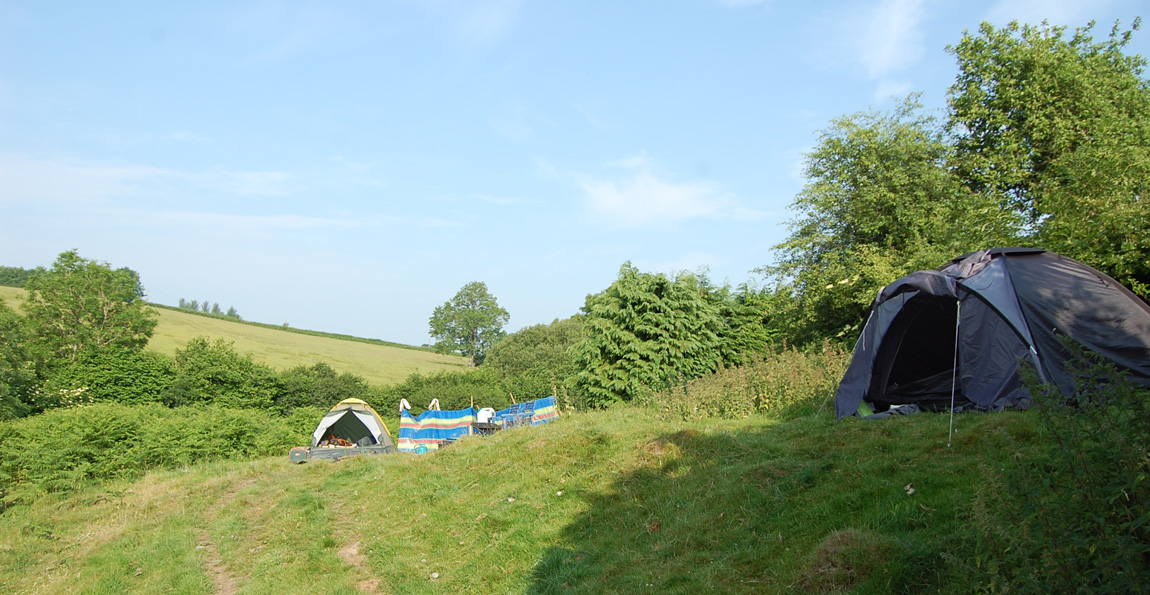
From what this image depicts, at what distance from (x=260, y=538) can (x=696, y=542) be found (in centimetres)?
679

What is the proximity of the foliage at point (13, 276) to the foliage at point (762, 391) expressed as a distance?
6793 centimetres

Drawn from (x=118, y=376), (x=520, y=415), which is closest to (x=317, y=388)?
(x=118, y=376)

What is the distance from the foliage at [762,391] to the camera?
10.6 meters

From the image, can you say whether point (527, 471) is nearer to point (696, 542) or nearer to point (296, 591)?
point (296, 591)

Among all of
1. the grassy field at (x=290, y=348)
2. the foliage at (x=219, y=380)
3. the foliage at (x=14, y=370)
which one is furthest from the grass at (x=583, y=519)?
the grassy field at (x=290, y=348)

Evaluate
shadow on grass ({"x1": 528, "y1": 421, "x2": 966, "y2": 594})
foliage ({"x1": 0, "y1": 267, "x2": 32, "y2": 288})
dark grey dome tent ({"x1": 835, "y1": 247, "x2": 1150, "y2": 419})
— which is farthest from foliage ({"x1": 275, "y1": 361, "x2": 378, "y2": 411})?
foliage ({"x1": 0, "y1": 267, "x2": 32, "y2": 288})

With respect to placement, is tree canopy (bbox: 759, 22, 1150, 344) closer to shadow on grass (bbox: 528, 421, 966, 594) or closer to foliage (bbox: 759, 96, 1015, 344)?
foliage (bbox: 759, 96, 1015, 344)

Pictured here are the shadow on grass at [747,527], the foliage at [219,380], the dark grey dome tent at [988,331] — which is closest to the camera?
the shadow on grass at [747,527]

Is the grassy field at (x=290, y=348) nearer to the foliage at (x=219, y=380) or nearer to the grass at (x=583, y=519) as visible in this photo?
the foliage at (x=219, y=380)

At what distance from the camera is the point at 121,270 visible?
120 feet

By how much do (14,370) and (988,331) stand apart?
100 ft

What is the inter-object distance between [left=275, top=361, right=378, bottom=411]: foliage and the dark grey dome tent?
31067 millimetres

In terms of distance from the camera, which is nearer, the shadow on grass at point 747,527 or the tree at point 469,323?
the shadow on grass at point 747,527

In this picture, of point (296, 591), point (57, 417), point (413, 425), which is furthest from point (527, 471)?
point (413, 425)
